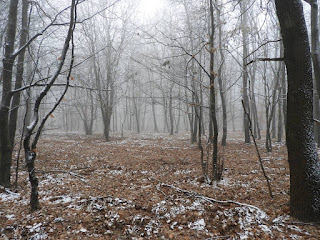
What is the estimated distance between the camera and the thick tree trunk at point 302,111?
8.88 ft

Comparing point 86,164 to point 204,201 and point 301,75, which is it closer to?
point 204,201

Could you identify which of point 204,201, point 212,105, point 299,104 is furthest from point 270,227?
point 212,105

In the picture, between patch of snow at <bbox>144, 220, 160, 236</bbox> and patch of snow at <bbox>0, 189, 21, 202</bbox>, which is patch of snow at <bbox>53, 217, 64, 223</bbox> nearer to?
patch of snow at <bbox>144, 220, 160, 236</bbox>

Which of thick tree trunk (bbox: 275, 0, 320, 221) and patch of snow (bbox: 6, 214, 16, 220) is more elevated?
thick tree trunk (bbox: 275, 0, 320, 221)

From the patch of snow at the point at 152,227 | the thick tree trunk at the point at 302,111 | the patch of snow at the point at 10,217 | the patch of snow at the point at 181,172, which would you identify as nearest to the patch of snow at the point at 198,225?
the patch of snow at the point at 152,227

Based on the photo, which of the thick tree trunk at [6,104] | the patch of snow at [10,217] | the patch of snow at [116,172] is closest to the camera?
the patch of snow at [10,217]

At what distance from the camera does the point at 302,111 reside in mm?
2707

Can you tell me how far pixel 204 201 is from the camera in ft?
12.4

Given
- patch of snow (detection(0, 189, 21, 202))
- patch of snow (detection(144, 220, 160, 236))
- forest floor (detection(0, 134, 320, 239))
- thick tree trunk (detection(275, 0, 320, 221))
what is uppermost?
thick tree trunk (detection(275, 0, 320, 221))

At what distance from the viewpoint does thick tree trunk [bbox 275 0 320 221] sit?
271cm

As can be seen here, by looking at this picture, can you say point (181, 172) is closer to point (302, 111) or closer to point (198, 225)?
point (198, 225)

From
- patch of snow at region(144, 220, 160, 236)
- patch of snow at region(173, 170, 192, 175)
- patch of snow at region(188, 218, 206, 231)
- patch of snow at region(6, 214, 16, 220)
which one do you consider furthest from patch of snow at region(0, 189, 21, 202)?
patch of snow at region(173, 170, 192, 175)

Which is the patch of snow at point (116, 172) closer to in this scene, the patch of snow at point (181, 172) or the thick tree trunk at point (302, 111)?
the patch of snow at point (181, 172)

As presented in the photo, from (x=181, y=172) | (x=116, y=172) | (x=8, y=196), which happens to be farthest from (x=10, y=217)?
(x=181, y=172)
